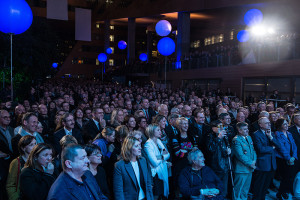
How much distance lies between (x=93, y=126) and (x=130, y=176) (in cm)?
229

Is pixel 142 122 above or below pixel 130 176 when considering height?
above

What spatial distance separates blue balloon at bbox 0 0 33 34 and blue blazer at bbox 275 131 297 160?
5.98 m

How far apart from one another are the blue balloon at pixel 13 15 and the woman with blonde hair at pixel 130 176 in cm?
407

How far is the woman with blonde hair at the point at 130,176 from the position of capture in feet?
10.8

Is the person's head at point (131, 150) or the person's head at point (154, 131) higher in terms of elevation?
the person's head at point (154, 131)

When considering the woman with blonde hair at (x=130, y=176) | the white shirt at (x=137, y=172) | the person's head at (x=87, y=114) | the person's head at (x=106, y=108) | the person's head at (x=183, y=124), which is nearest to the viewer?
the woman with blonde hair at (x=130, y=176)

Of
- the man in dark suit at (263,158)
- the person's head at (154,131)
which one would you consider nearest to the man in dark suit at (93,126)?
the person's head at (154,131)

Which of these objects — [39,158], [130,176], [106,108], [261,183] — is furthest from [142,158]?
[106,108]

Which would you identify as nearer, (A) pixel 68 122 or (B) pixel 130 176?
(B) pixel 130 176

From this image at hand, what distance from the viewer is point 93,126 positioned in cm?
536

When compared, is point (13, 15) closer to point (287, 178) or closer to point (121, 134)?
point (121, 134)

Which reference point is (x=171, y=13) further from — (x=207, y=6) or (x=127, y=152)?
(x=127, y=152)

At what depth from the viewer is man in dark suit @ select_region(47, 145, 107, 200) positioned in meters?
2.37

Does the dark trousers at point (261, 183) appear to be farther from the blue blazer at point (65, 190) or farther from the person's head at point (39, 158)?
the person's head at point (39, 158)
